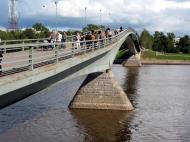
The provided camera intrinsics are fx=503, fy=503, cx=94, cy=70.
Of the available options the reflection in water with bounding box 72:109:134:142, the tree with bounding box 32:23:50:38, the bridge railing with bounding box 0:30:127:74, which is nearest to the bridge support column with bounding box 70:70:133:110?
the reflection in water with bounding box 72:109:134:142

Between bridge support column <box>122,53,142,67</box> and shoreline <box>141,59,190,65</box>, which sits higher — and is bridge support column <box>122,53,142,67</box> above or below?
above

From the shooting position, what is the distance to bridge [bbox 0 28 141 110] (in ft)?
62.6

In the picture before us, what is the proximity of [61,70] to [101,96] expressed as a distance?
1810 cm

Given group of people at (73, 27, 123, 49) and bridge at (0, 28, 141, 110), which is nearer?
bridge at (0, 28, 141, 110)

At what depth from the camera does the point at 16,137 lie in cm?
2998

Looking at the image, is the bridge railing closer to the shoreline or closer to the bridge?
the bridge

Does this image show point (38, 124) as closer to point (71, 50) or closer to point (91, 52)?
point (91, 52)

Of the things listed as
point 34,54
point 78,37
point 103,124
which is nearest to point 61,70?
point 34,54

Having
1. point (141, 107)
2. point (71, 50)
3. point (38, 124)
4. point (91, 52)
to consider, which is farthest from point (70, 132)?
point (141, 107)

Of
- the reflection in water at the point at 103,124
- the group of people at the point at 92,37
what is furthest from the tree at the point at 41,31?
the reflection in water at the point at 103,124

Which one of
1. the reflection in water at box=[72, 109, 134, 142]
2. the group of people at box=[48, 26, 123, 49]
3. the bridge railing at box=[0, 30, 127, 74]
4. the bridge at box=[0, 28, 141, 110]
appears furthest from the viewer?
the reflection in water at box=[72, 109, 134, 142]

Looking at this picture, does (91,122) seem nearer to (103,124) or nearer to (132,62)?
(103,124)

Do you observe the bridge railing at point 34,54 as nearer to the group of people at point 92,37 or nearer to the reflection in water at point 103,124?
the group of people at point 92,37

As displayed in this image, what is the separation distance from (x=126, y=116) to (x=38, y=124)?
27.2 feet
